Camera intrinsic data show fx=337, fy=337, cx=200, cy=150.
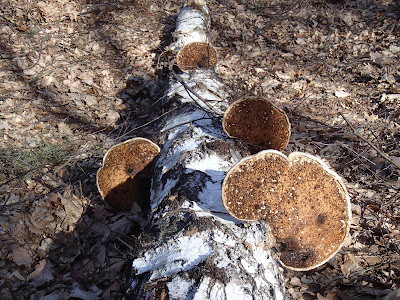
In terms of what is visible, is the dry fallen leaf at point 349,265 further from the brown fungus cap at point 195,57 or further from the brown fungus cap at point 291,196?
the brown fungus cap at point 195,57

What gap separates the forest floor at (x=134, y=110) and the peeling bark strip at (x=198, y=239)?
1.62 ft

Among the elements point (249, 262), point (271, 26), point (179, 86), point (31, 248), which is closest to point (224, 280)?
point (249, 262)

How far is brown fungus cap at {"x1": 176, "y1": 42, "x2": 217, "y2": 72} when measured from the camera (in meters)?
5.17

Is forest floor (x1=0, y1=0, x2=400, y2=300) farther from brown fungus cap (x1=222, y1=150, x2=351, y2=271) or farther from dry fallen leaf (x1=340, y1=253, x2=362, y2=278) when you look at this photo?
brown fungus cap (x1=222, y1=150, x2=351, y2=271)

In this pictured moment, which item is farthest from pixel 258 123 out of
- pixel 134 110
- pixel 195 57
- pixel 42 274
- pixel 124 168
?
pixel 134 110

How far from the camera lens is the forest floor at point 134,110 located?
3.38m

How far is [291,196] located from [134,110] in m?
3.97

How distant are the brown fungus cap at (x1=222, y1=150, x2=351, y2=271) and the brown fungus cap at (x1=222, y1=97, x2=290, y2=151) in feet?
2.79

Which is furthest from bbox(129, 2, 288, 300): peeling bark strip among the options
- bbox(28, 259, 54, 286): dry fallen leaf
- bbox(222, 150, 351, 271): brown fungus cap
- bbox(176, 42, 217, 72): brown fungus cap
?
bbox(176, 42, 217, 72): brown fungus cap

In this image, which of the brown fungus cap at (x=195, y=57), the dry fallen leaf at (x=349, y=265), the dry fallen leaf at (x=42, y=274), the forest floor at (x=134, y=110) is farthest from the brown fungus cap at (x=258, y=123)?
the dry fallen leaf at (x=42, y=274)

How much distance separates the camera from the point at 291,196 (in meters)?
2.50

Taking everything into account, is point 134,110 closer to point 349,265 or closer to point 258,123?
point 258,123

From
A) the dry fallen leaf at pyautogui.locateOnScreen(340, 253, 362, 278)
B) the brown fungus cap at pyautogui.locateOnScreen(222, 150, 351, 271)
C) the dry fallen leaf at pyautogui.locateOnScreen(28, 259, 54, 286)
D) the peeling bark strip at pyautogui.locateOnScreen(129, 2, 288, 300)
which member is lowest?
the dry fallen leaf at pyautogui.locateOnScreen(28, 259, 54, 286)

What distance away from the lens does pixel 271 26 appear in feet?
25.0
